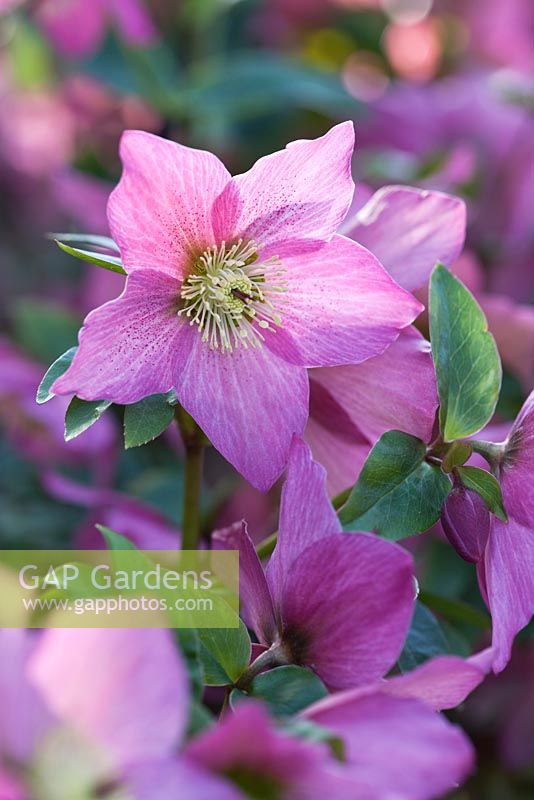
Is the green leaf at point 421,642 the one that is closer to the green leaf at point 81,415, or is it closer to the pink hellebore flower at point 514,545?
the pink hellebore flower at point 514,545

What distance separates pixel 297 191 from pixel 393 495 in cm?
14

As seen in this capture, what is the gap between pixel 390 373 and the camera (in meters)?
0.49

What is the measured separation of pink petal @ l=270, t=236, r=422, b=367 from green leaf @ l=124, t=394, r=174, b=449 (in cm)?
6

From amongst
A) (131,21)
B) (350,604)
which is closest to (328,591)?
(350,604)

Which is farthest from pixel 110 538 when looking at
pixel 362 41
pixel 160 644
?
pixel 362 41

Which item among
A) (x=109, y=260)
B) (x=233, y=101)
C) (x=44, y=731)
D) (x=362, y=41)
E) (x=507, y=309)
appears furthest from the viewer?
(x=362, y=41)

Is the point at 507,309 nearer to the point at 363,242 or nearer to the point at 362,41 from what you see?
the point at 363,242

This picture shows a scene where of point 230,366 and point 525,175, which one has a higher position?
point 230,366

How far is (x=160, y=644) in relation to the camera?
328 mm

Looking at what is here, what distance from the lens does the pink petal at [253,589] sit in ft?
1.43

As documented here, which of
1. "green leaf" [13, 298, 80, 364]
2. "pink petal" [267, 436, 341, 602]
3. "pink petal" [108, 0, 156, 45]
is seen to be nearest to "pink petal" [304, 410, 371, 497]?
"pink petal" [267, 436, 341, 602]

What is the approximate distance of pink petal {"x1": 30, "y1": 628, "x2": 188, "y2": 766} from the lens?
1.04ft

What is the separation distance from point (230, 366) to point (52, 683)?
0.66ft

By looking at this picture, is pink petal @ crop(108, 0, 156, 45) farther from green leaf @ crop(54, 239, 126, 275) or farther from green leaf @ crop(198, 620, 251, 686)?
green leaf @ crop(198, 620, 251, 686)
